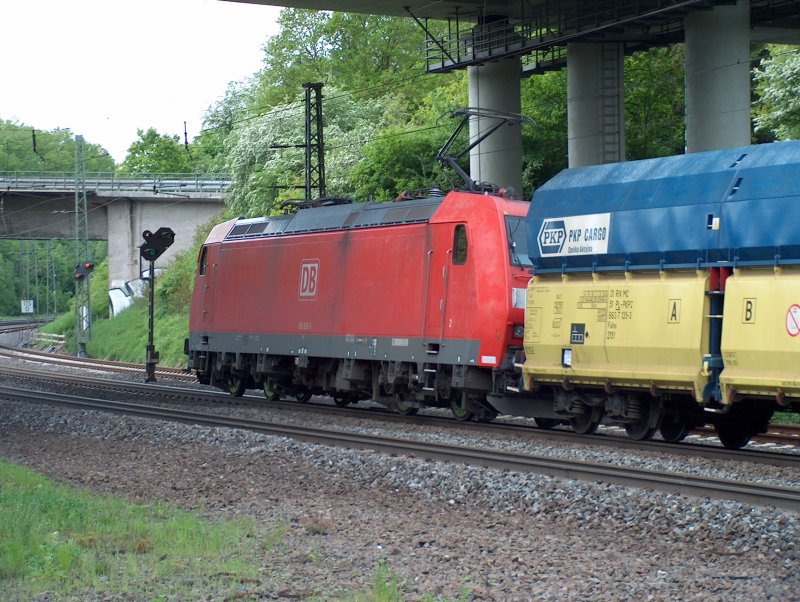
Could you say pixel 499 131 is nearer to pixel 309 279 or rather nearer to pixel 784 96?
pixel 784 96

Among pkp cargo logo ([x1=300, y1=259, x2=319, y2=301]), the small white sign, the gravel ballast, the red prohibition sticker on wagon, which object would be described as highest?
the small white sign

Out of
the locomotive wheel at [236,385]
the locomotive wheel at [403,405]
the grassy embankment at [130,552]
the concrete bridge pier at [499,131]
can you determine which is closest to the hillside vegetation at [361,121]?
the concrete bridge pier at [499,131]

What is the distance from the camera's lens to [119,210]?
56.7m

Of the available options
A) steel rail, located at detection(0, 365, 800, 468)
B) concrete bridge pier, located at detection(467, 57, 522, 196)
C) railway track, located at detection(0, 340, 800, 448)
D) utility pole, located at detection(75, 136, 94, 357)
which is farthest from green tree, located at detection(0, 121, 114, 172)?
steel rail, located at detection(0, 365, 800, 468)

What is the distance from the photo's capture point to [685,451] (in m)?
14.2

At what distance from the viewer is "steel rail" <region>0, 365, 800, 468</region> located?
→ 45.1 ft

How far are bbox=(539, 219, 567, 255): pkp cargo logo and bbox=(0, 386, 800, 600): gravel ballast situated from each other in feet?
13.8

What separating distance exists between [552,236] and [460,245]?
243 centimetres

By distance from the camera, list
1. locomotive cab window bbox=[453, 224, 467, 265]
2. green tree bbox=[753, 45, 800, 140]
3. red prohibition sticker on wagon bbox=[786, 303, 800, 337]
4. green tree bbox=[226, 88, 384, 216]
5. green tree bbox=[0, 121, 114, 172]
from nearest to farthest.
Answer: red prohibition sticker on wagon bbox=[786, 303, 800, 337] → locomotive cab window bbox=[453, 224, 467, 265] → green tree bbox=[753, 45, 800, 140] → green tree bbox=[226, 88, 384, 216] → green tree bbox=[0, 121, 114, 172]

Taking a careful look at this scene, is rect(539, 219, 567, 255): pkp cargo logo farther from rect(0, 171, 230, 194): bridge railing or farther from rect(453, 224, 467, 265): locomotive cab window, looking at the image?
rect(0, 171, 230, 194): bridge railing

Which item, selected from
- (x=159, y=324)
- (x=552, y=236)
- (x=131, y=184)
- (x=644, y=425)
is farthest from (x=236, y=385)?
(x=131, y=184)

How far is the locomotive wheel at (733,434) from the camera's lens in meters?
15.0

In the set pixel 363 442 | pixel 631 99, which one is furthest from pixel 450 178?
pixel 363 442

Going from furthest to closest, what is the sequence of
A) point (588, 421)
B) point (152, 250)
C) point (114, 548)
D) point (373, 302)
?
1. point (152, 250)
2. point (373, 302)
3. point (588, 421)
4. point (114, 548)
